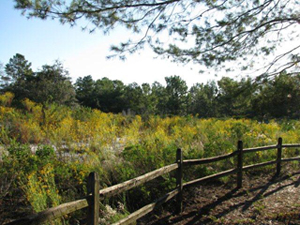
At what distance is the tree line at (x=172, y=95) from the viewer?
230 inches

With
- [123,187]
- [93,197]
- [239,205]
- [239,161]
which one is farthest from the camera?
[239,161]

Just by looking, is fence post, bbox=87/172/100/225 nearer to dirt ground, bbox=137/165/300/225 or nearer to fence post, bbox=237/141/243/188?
dirt ground, bbox=137/165/300/225

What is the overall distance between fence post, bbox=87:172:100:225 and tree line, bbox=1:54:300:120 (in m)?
4.32

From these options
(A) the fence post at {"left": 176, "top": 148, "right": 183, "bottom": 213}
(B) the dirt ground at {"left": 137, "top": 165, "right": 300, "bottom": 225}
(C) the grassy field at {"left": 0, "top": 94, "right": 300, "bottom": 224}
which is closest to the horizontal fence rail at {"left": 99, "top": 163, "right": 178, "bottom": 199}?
(A) the fence post at {"left": 176, "top": 148, "right": 183, "bottom": 213}

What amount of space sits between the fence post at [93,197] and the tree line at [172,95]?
4.32 metres

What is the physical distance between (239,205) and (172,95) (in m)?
52.2

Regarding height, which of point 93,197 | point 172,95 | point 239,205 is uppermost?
point 172,95

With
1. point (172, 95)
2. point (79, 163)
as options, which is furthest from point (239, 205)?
point (172, 95)

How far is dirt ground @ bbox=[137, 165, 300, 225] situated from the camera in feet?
14.2

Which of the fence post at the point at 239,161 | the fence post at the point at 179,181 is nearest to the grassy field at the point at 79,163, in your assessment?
the fence post at the point at 179,181

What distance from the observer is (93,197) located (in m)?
2.69

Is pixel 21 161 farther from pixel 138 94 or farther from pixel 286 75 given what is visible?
pixel 138 94

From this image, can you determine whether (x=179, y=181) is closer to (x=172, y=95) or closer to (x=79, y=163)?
(x=79, y=163)

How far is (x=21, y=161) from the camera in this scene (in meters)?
4.43
